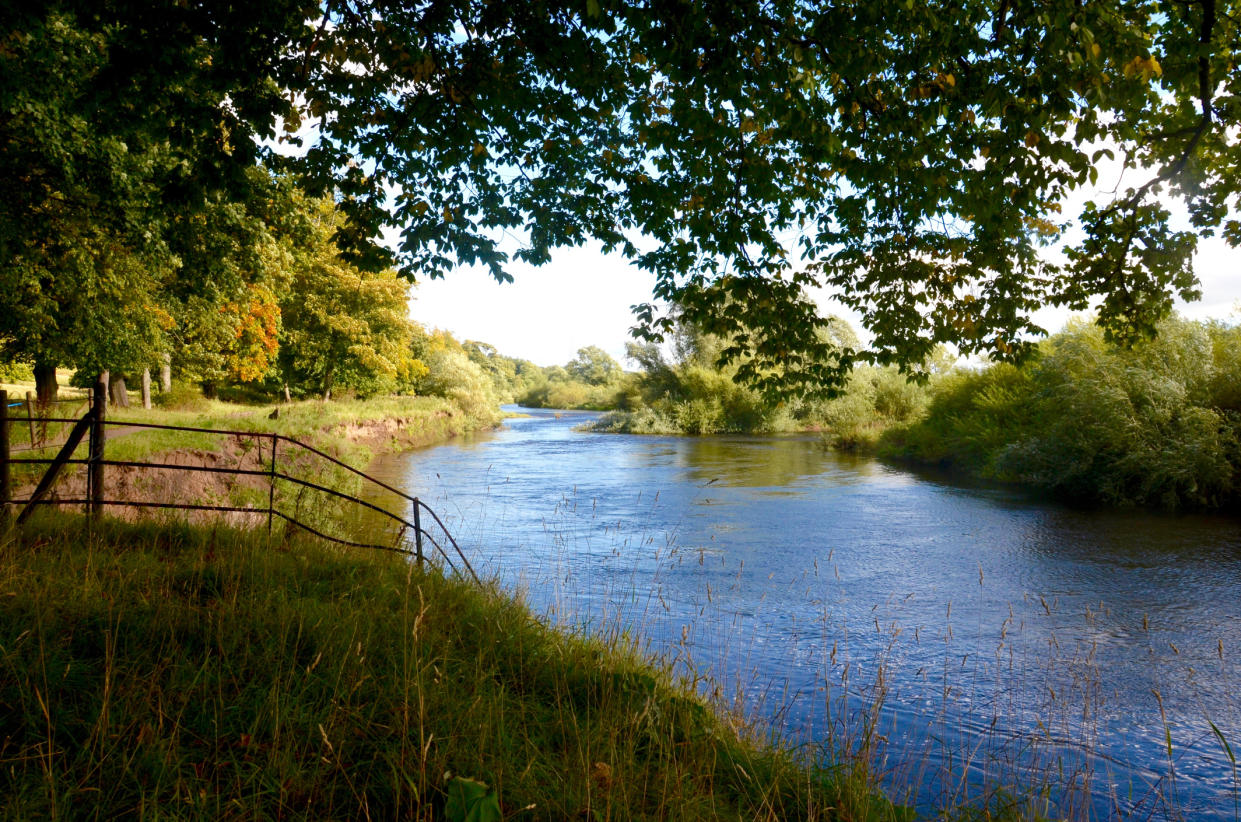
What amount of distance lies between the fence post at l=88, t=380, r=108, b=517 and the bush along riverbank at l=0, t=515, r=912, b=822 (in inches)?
41.7

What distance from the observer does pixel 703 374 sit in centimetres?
4331

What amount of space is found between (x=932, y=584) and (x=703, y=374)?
109 feet

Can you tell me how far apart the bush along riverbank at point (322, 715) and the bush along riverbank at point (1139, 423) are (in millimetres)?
14151

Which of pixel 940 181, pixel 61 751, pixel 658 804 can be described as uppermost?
pixel 940 181

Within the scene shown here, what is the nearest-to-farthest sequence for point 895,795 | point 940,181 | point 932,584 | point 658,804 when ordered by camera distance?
point 658,804 < point 895,795 < point 940,181 < point 932,584

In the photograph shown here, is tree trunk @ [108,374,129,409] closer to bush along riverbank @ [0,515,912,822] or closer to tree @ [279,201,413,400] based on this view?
tree @ [279,201,413,400]

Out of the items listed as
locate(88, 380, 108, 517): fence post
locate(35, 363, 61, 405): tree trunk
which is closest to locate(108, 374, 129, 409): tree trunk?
locate(35, 363, 61, 405): tree trunk

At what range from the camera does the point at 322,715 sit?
3230mm

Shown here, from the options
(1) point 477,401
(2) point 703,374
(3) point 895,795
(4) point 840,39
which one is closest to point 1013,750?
(3) point 895,795

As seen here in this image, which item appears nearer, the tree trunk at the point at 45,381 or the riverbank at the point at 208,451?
the riverbank at the point at 208,451

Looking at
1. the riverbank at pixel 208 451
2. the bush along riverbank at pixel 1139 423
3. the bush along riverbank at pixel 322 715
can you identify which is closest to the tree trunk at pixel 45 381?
the riverbank at pixel 208 451

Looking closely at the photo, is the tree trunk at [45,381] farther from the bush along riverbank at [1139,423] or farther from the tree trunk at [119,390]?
the bush along riverbank at [1139,423]

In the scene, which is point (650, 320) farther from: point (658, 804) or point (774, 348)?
point (658, 804)

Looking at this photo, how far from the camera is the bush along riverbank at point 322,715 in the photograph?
269cm
